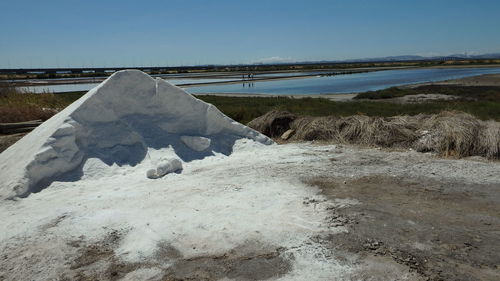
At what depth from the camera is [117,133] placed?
8.33 metres

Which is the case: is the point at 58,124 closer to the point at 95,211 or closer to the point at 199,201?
the point at 95,211

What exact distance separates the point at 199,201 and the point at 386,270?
2981mm

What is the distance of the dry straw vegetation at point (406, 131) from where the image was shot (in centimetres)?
854

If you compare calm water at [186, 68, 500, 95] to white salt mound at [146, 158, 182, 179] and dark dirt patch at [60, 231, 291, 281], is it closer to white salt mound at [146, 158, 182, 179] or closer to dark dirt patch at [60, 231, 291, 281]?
white salt mound at [146, 158, 182, 179]

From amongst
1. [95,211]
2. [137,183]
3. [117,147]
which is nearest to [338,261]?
[95,211]

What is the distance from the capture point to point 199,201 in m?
5.99

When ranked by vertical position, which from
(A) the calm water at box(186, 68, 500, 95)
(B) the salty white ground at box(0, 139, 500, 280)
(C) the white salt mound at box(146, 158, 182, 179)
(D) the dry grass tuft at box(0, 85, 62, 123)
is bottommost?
(A) the calm water at box(186, 68, 500, 95)

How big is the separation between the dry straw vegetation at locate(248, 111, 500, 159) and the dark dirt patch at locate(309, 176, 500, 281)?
7.53ft

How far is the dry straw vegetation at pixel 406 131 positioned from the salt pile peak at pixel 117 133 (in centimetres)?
188

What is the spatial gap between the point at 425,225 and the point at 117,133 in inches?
244

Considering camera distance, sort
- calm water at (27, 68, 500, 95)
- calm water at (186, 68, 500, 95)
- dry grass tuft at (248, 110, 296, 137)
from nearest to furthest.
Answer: dry grass tuft at (248, 110, 296, 137)
calm water at (27, 68, 500, 95)
calm water at (186, 68, 500, 95)

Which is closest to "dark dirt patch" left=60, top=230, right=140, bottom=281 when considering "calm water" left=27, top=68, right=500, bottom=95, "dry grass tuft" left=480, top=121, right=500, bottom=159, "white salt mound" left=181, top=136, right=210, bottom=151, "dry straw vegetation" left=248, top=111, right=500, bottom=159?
"white salt mound" left=181, top=136, right=210, bottom=151

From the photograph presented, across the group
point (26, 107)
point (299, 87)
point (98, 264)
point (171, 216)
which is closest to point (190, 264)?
point (98, 264)

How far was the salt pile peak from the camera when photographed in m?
6.90
